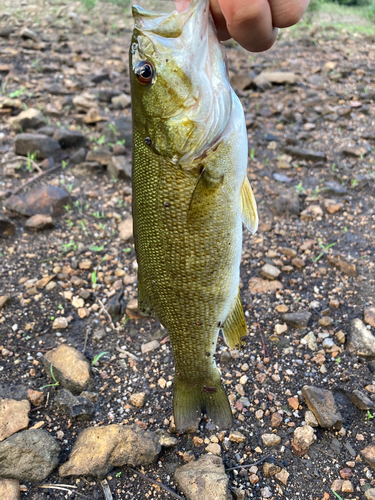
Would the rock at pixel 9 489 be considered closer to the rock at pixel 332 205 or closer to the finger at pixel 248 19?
the finger at pixel 248 19

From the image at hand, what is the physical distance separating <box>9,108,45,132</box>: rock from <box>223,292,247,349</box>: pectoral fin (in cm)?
407

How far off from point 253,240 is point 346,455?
194 cm

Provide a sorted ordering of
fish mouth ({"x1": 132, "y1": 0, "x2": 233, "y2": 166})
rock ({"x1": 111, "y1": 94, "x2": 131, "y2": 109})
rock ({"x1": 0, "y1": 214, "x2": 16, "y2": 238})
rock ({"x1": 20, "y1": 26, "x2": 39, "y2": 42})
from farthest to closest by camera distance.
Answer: rock ({"x1": 20, "y1": 26, "x2": 39, "y2": 42}), rock ({"x1": 111, "y1": 94, "x2": 131, "y2": 109}), rock ({"x1": 0, "y1": 214, "x2": 16, "y2": 238}), fish mouth ({"x1": 132, "y1": 0, "x2": 233, "y2": 166})

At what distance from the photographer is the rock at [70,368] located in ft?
8.58

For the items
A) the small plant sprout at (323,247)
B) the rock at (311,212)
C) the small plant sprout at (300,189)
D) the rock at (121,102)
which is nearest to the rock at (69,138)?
the rock at (121,102)

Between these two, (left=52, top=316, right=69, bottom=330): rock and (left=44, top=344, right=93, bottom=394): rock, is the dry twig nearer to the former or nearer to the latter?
(left=44, top=344, right=93, bottom=394): rock

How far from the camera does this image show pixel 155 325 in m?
3.11

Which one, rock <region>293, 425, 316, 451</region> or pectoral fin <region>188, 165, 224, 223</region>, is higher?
pectoral fin <region>188, 165, 224, 223</region>

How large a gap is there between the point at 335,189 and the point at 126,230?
2.16m

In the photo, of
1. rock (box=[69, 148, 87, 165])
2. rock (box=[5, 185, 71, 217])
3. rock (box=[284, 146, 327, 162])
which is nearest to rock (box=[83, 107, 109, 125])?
rock (box=[69, 148, 87, 165])

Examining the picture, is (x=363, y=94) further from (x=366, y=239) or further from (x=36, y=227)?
(x=36, y=227)

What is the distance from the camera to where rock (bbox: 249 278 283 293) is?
3256 millimetres

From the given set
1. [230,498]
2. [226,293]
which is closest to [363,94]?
[226,293]

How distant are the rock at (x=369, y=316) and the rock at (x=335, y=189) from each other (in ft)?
5.30
